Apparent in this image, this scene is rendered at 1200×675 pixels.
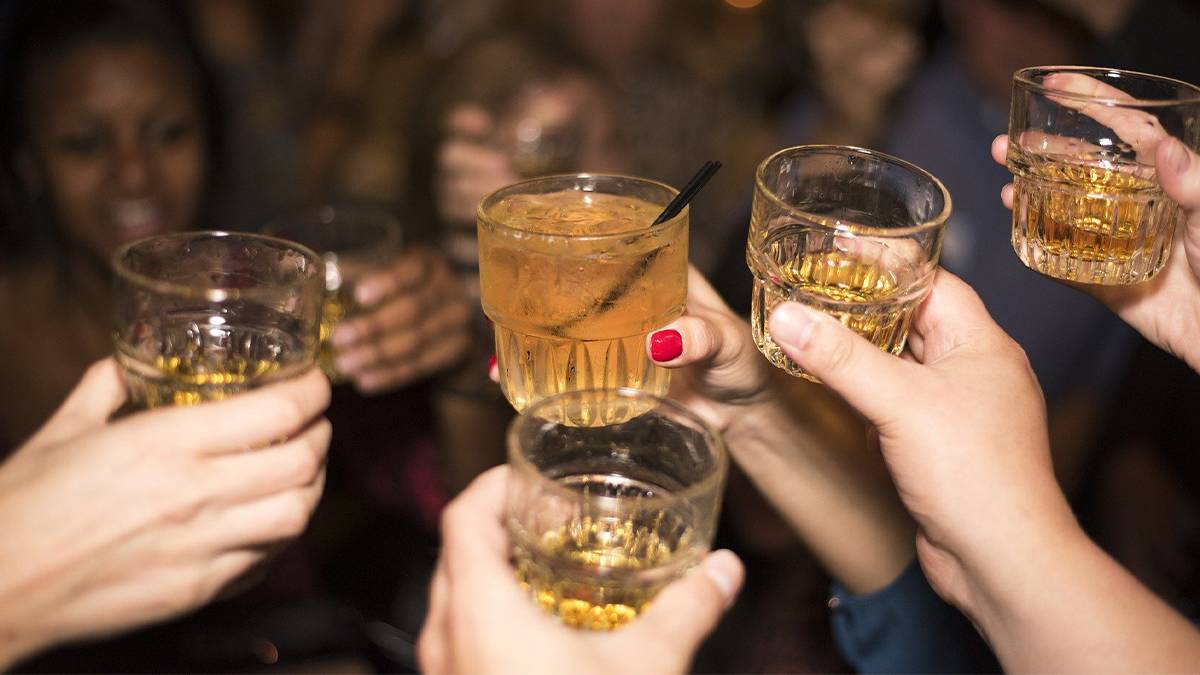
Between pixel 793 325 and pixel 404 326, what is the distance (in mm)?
1630

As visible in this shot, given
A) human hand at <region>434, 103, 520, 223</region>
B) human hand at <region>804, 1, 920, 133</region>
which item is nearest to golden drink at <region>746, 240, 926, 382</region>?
human hand at <region>434, 103, 520, 223</region>

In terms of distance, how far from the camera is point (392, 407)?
300 centimetres

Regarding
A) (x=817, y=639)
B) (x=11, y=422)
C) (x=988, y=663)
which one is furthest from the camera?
(x=11, y=422)

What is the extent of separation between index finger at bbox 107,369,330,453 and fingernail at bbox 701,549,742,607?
597 mm

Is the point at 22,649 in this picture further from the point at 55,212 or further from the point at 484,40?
the point at 484,40

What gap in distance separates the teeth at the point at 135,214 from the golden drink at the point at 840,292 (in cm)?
211

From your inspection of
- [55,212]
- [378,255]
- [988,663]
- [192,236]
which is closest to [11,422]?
[55,212]

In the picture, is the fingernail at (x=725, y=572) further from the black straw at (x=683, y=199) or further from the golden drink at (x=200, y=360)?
the golden drink at (x=200, y=360)

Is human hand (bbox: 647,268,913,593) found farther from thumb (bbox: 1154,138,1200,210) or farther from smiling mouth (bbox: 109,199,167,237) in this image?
smiling mouth (bbox: 109,199,167,237)

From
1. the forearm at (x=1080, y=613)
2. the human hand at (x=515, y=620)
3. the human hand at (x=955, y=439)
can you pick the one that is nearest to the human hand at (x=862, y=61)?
the human hand at (x=955, y=439)

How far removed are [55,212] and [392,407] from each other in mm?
1234

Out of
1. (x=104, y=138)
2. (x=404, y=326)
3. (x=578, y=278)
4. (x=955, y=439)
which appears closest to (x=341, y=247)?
(x=404, y=326)

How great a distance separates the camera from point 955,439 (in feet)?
4.03

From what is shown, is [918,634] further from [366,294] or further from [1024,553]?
[366,294]
